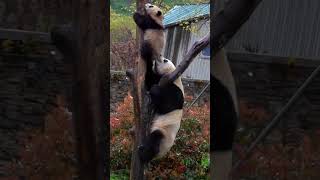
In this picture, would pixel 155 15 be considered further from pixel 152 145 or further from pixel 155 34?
pixel 152 145

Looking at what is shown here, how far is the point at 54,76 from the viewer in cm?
164

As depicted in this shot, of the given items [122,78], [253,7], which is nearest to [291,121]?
[253,7]

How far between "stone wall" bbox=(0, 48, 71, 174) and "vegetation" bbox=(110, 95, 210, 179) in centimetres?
500

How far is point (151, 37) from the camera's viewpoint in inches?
156

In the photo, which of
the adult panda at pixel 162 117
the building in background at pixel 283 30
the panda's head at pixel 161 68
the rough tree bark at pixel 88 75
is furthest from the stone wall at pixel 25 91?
the panda's head at pixel 161 68

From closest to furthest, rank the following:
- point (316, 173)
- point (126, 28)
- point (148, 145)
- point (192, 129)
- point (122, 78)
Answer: point (316, 173), point (148, 145), point (192, 129), point (122, 78), point (126, 28)

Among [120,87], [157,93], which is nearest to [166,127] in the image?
[157,93]

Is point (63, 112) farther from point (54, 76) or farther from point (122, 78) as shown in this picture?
point (122, 78)

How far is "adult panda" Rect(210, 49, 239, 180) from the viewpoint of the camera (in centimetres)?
145

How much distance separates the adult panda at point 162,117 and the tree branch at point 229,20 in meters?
2.32

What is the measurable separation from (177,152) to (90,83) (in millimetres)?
5644

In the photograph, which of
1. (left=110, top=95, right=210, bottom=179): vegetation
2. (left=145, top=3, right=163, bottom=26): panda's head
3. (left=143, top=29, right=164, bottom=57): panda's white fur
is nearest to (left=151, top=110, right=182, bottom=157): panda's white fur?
(left=143, top=29, right=164, bottom=57): panda's white fur

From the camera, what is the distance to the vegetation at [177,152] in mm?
6781

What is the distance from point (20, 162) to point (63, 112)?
239mm
